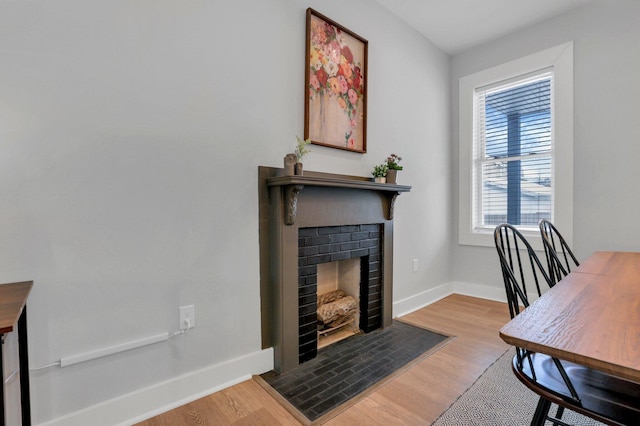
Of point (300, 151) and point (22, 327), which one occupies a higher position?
point (300, 151)

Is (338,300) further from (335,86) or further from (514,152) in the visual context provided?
(514,152)

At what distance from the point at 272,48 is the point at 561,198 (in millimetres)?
2712

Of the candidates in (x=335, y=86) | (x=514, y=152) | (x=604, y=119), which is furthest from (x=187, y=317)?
(x=604, y=119)

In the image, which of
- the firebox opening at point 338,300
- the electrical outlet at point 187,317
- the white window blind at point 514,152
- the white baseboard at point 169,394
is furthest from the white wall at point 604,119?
the electrical outlet at point 187,317

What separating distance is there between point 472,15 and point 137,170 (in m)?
2.95

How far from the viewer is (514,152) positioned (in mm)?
3078

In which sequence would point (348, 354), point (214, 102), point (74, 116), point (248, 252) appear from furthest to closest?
point (348, 354)
point (248, 252)
point (214, 102)
point (74, 116)

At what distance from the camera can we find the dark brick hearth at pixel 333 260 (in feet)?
6.42

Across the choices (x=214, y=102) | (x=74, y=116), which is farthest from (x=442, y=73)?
(x=74, y=116)

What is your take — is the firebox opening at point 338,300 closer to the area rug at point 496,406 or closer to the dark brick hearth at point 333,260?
the dark brick hearth at point 333,260

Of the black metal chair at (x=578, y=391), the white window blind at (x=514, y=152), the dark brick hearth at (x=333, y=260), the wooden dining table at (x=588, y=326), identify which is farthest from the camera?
the white window blind at (x=514, y=152)

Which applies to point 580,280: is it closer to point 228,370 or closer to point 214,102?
point 228,370

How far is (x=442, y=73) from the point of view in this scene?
3.36m

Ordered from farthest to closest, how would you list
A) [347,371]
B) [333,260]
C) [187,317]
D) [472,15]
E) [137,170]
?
[472,15] < [333,260] < [347,371] < [187,317] < [137,170]
